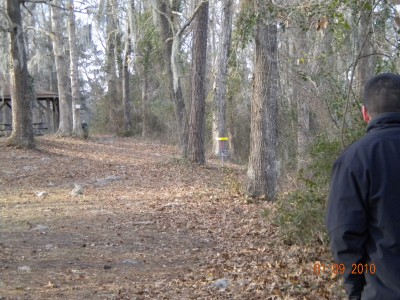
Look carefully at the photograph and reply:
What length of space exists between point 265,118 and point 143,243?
3625mm

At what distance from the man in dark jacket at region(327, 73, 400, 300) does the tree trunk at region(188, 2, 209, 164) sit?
44.6 feet

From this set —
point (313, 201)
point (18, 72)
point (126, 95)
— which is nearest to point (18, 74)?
point (18, 72)

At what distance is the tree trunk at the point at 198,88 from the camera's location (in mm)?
15938

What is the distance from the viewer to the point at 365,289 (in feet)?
8.58

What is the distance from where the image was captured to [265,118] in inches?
407

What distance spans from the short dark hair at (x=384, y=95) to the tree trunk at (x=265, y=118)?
24.0 feet

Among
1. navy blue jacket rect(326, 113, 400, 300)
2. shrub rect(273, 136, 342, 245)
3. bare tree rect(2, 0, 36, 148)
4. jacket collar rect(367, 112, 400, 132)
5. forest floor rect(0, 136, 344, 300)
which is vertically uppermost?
bare tree rect(2, 0, 36, 148)

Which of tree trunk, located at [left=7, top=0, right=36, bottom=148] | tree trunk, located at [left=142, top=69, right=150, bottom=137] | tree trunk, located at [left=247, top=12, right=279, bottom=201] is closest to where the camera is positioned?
tree trunk, located at [left=247, top=12, right=279, bottom=201]

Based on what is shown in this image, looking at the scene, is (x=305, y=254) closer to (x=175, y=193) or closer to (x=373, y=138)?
(x=373, y=138)

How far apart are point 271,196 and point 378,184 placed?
8.19 metres

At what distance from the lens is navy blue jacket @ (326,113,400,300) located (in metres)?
2.55

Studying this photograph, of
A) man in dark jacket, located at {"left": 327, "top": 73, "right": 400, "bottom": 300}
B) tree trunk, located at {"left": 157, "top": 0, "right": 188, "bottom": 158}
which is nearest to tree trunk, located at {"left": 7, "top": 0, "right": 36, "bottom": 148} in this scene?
tree trunk, located at {"left": 157, "top": 0, "right": 188, "bottom": 158}

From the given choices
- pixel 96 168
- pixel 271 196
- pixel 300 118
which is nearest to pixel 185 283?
pixel 271 196

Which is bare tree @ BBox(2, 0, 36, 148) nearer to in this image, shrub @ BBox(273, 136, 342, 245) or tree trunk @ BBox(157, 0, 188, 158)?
tree trunk @ BBox(157, 0, 188, 158)
